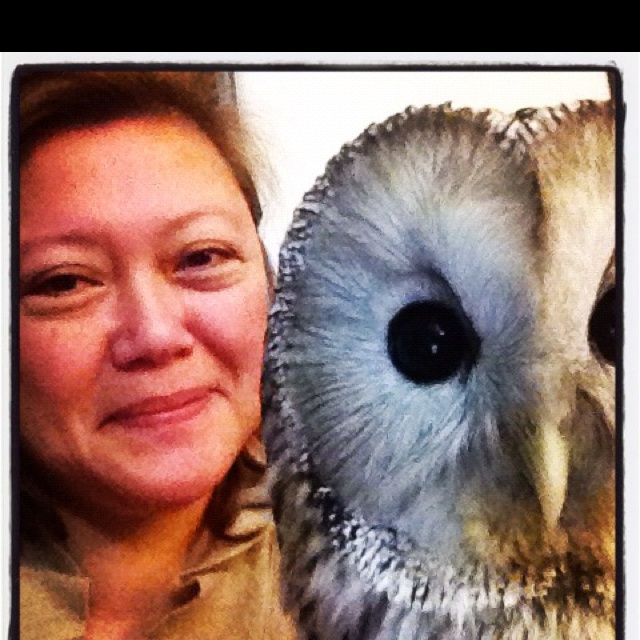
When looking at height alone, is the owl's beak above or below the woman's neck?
above

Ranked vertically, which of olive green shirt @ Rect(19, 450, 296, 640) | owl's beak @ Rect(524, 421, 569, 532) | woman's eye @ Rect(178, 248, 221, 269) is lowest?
olive green shirt @ Rect(19, 450, 296, 640)

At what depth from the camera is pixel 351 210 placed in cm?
74

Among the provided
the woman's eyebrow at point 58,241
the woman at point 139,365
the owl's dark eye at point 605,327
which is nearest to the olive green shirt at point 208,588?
the woman at point 139,365

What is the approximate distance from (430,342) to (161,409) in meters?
0.27

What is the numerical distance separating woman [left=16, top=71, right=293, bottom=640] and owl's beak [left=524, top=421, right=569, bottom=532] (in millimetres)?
264

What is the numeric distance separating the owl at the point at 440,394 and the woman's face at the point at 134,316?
6 cm

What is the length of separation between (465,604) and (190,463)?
0.30 meters

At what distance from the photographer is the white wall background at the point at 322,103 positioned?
74 cm

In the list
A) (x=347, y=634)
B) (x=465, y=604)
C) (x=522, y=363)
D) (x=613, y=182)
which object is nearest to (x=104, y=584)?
(x=347, y=634)

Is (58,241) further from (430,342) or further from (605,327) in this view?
(605,327)

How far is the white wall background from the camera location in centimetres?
74

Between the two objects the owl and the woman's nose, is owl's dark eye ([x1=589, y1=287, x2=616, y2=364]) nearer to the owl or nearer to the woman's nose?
the owl

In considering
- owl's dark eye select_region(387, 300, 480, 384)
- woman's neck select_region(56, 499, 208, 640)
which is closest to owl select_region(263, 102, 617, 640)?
owl's dark eye select_region(387, 300, 480, 384)
